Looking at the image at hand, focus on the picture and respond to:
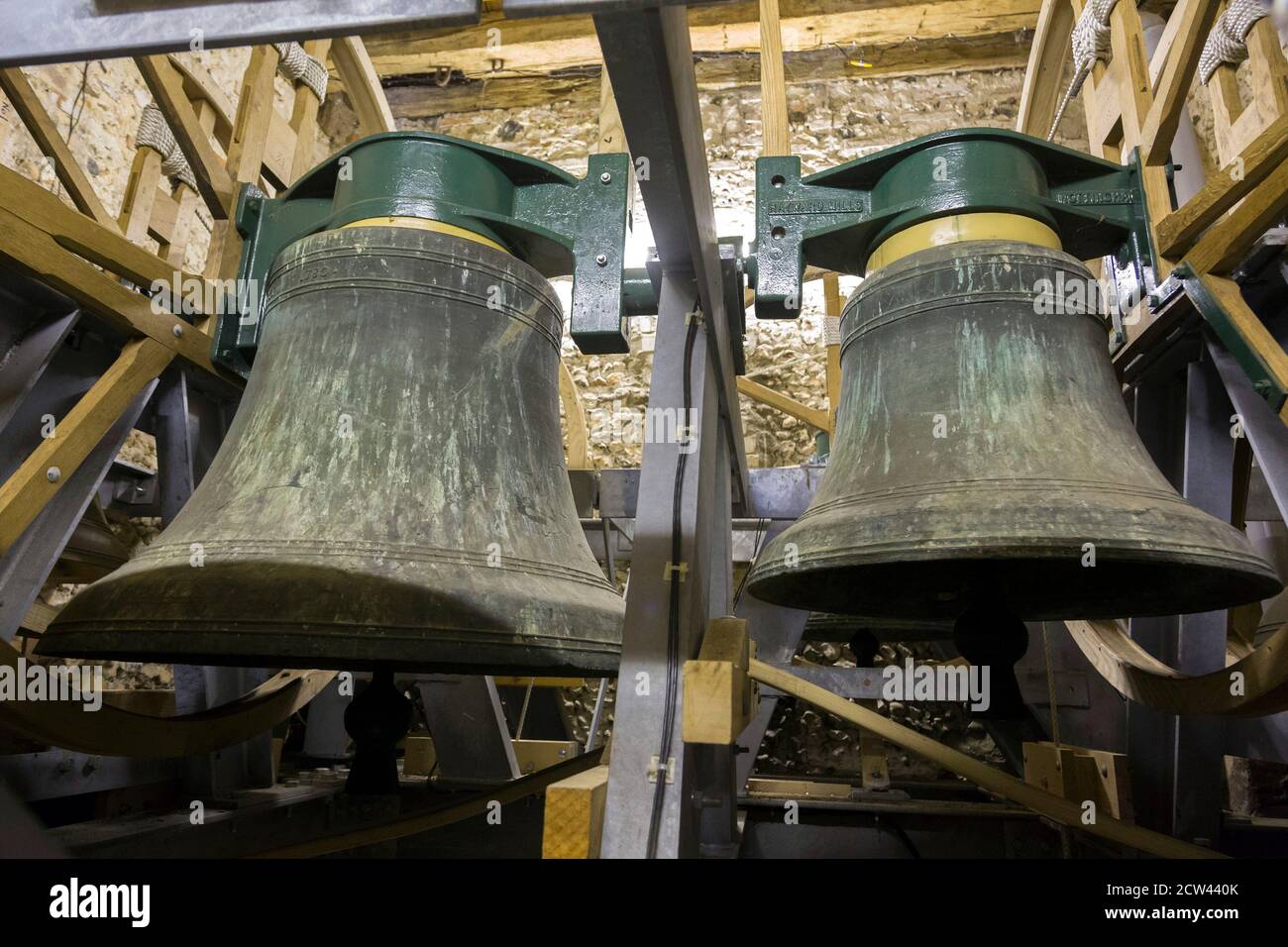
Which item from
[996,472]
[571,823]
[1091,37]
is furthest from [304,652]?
[1091,37]

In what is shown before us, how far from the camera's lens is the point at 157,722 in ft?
5.18

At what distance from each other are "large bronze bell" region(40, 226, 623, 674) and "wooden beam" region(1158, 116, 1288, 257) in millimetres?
1088

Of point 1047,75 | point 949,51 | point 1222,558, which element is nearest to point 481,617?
point 1222,558

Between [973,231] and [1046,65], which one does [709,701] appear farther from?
[1046,65]

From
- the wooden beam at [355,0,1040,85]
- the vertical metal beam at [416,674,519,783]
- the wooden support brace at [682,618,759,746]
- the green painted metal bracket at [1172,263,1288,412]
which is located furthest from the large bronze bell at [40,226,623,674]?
the wooden beam at [355,0,1040,85]

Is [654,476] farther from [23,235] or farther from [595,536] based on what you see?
[595,536]

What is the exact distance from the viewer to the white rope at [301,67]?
223 cm

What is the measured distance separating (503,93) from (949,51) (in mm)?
2827

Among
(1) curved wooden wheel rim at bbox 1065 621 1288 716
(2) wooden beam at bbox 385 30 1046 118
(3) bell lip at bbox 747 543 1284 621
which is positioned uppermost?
(2) wooden beam at bbox 385 30 1046 118

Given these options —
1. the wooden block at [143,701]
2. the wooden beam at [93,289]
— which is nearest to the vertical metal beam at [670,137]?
the wooden beam at [93,289]

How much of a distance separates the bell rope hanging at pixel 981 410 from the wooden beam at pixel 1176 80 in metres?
0.25

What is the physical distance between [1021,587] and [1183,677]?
0.36 meters

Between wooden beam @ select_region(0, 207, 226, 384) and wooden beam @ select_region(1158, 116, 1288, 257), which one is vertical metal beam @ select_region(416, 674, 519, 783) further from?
wooden beam @ select_region(1158, 116, 1288, 257)

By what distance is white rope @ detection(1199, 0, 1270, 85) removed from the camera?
82.8 inches
